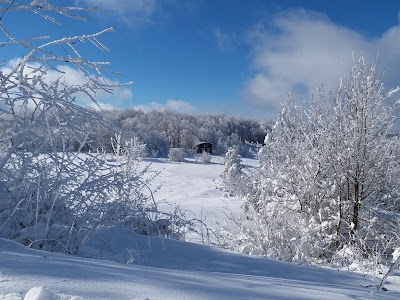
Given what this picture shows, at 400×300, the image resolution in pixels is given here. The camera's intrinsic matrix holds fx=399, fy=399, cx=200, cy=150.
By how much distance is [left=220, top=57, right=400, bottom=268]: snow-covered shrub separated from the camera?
9.04m

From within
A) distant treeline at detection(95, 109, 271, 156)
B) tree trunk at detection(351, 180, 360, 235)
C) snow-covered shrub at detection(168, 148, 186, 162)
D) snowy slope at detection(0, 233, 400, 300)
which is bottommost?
snowy slope at detection(0, 233, 400, 300)

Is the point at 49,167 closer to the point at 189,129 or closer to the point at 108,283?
the point at 108,283

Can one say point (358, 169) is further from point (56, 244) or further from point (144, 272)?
point (144, 272)

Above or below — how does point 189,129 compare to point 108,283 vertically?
above

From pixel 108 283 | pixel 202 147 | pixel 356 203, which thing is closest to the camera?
pixel 108 283

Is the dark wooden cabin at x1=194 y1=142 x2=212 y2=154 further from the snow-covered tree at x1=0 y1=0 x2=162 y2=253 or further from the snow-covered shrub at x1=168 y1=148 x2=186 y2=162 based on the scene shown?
the snow-covered tree at x1=0 y1=0 x2=162 y2=253

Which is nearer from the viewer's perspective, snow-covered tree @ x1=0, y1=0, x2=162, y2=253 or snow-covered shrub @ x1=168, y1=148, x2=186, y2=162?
snow-covered tree @ x1=0, y1=0, x2=162, y2=253

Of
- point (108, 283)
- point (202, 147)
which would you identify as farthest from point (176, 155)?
point (108, 283)

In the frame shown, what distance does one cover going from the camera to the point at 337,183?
382 inches

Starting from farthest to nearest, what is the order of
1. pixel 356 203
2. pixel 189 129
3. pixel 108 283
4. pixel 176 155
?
pixel 189 129
pixel 176 155
pixel 356 203
pixel 108 283

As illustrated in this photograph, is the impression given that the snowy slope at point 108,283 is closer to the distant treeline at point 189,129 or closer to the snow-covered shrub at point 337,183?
the snow-covered shrub at point 337,183

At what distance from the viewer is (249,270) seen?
348 centimetres

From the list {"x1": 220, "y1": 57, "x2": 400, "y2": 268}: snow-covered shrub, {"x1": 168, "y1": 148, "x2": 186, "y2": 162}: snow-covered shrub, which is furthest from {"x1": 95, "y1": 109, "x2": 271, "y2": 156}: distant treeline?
{"x1": 220, "y1": 57, "x2": 400, "y2": 268}: snow-covered shrub

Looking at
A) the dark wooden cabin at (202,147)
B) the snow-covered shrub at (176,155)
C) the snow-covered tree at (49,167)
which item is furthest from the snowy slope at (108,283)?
the dark wooden cabin at (202,147)
